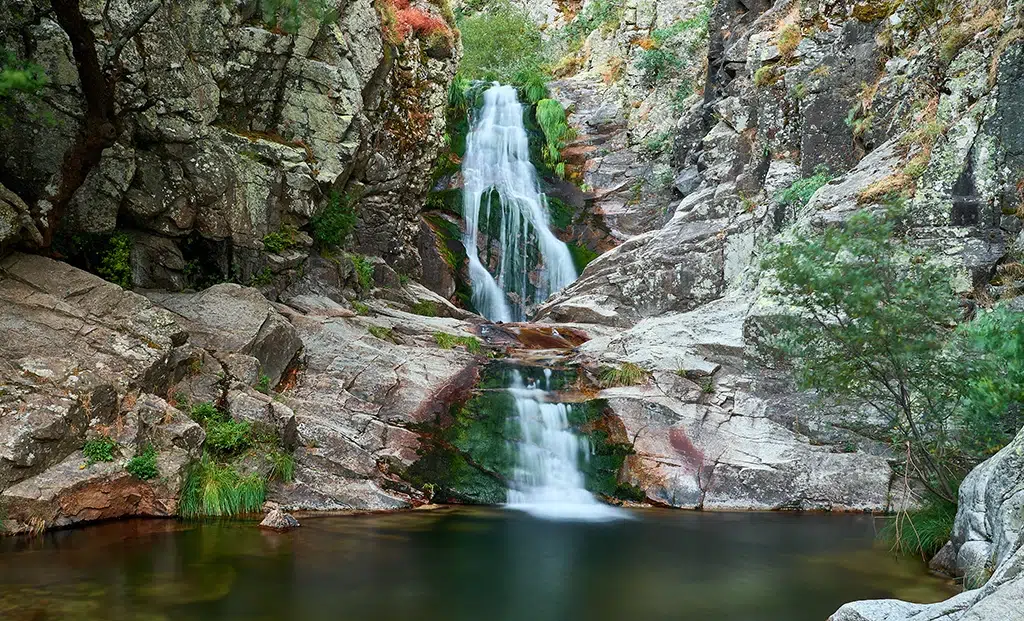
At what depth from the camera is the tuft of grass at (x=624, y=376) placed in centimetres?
1608

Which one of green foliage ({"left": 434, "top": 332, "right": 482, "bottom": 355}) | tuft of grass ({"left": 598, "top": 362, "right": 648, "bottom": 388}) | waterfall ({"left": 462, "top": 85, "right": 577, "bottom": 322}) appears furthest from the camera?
waterfall ({"left": 462, "top": 85, "right": 577, "bottom": 322})

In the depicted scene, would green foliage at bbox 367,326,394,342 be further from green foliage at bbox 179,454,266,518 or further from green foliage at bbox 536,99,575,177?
green foliage at bbox 536,99,575,177

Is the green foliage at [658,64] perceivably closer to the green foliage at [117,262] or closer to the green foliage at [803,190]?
the green foliage at [803,190]

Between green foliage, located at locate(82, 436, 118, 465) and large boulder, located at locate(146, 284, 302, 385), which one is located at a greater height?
large boulder, located at locate(146, 284, 302, 385)

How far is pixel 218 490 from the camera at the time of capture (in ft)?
37.9

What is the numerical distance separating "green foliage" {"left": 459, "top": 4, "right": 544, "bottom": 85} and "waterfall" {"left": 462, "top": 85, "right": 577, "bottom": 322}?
25.4 ft

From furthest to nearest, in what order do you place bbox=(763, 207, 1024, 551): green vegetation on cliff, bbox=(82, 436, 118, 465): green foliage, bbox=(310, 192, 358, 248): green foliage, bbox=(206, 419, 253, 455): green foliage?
bbox=(310, 192, 358, 248): green foliage
bbox=(206, 419, 253, 455): green foliage
bbox=(82, 436, 118, 465): green foliage
bbox=(763, 207, 1024, 551): green vegetation on cliff

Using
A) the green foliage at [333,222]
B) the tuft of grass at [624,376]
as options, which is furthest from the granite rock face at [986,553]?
the green foliage at [333,222]

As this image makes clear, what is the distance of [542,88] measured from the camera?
109 feet

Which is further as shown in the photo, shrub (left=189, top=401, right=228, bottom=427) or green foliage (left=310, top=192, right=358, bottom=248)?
green foliage (left=310, top=192, right=358, bottom=248)

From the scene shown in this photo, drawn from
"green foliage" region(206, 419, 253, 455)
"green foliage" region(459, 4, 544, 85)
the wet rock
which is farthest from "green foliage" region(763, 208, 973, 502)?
"green foliage" region(459, 4, 544, 85)

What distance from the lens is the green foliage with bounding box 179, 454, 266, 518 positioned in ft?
37.3

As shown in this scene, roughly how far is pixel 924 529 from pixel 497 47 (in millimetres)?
34560

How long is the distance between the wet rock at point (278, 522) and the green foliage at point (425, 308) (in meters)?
10.7
